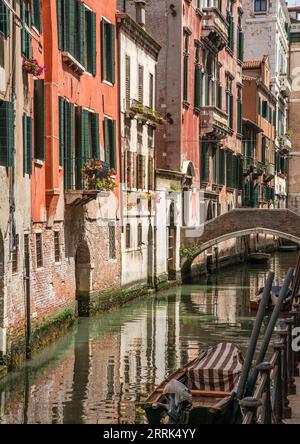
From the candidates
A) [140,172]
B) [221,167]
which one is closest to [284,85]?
[221,167]

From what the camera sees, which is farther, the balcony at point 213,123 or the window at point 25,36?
the balcony at point 213,123

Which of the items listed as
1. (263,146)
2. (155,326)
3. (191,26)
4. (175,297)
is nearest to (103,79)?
(155,326)

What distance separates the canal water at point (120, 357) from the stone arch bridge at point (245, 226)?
3169mm

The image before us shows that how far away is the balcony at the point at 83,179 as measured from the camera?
17.3 meters

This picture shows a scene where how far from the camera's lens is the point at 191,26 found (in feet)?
96.5

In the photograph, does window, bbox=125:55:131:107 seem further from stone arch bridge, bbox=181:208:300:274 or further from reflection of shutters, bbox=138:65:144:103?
stone arch bridge, bbox=181:208:300:274

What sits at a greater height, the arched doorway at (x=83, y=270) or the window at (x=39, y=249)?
the window at (x=39, y=249)


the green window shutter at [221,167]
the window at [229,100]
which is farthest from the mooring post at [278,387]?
the window at [229,100]

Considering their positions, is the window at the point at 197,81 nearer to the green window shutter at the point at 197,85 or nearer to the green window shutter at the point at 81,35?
the green window shutter at the point at 197,85

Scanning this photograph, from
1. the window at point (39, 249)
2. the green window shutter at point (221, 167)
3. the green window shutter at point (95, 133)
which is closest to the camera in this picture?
the window at point (39, 249)

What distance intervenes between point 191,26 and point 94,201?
11821 mm

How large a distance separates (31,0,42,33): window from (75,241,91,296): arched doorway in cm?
558

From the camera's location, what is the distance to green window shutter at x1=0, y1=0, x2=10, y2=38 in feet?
41.2
